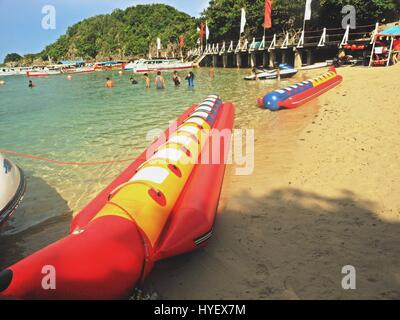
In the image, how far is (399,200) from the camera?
4617 millimetres

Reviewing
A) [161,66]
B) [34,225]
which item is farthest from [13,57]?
[34,225]

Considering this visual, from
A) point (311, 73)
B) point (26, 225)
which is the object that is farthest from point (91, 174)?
point (311, 73)

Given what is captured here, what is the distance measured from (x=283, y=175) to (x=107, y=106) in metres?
13.4

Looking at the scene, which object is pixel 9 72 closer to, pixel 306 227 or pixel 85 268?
pixel 85 268

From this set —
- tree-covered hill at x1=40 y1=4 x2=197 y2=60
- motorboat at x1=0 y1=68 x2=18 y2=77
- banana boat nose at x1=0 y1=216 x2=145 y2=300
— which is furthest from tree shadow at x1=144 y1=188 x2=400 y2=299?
→ motorboat at x1=0 y1=68 x2=18 y2=77

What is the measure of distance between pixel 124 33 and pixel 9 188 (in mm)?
97977

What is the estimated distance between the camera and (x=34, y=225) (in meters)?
5.39

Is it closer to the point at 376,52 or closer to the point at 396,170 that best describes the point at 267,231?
the point at 396,170

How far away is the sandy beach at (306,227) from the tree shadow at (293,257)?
1 cm

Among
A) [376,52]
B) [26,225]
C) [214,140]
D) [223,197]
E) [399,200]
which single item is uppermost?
[376,52]

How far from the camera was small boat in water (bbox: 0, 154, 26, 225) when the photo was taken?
428 cm

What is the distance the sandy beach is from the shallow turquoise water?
319 cm

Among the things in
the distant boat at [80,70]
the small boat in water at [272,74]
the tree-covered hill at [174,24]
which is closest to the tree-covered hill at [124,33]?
the tree-covered hill at [174,24]

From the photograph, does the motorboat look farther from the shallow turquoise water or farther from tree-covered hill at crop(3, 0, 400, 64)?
the shallow turquoise water
